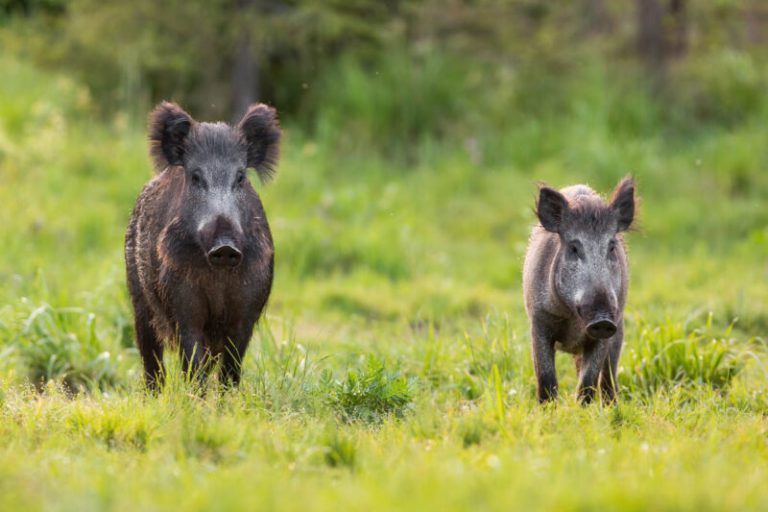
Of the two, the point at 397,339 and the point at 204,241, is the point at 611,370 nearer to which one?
the point at 397,339

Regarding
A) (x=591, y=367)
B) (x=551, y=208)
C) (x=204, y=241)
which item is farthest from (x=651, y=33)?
(x=204, y=241)

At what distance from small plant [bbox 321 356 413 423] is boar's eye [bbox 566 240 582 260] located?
1.18 m

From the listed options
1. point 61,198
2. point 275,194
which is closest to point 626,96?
point 275,194

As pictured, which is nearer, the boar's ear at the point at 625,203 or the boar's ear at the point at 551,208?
the boar's ear at the point at 551,208

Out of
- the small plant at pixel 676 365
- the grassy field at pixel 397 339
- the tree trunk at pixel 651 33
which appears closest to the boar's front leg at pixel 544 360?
the grassy field at pixel 397 339

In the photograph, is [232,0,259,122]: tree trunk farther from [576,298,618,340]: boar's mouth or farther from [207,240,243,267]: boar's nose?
[576,298,618,340]: boar's mouth

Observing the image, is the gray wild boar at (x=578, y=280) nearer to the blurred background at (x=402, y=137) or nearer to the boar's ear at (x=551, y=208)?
the boar's ear at (x=551, y=208)

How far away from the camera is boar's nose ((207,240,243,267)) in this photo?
5.79 m

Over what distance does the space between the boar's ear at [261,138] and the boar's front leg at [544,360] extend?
6.04 ft

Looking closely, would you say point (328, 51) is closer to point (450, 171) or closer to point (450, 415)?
point (450, 171)

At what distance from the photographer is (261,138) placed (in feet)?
22.2

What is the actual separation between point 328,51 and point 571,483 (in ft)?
40.0

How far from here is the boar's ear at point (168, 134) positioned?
648 centimetres

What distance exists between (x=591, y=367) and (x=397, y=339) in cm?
222
